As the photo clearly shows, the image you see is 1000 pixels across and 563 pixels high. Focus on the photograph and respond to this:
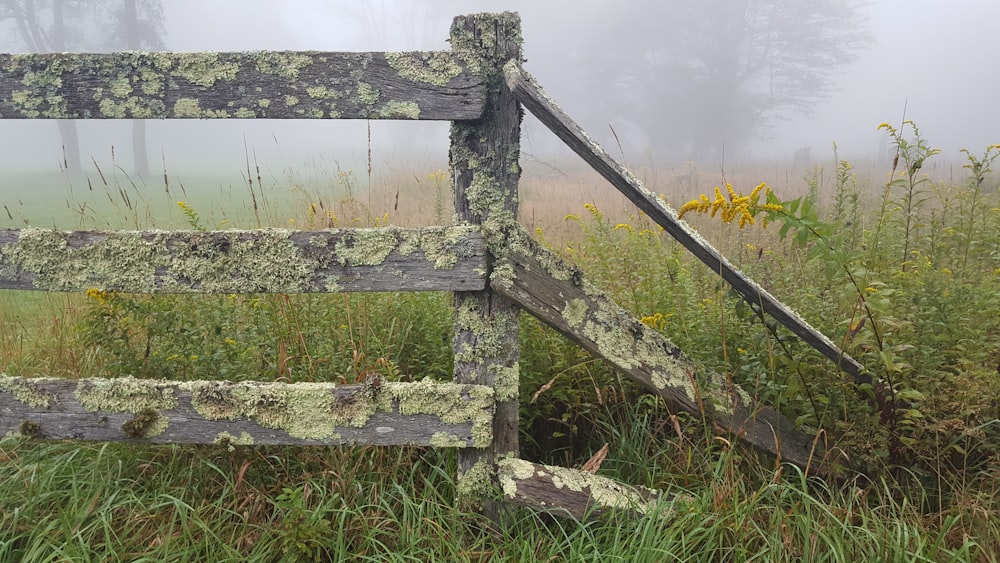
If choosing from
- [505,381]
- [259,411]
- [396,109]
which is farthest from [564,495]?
[396,109]

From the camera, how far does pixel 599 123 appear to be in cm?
4731

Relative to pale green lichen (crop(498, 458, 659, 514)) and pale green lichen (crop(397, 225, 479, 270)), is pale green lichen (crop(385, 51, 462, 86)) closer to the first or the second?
pale green lichen (crop(397, 225, 479, 270))

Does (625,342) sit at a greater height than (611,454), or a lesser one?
greater

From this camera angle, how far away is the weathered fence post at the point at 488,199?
2.09 meters

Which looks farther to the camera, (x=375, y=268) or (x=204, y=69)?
(x=375, y=268)

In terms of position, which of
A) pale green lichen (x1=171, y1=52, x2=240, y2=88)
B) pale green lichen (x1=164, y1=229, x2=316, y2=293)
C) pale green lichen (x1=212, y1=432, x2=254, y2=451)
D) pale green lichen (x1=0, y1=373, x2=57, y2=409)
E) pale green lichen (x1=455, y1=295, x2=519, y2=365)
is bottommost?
pale green lichen (x1=212, y1=432, x2=254, y2=451)

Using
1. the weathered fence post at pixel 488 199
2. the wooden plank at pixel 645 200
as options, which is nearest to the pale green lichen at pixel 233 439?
the weathered fence post at pixel 488 199

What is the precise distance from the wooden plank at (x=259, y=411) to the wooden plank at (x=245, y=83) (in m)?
1.06

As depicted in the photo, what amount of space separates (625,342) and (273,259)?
4.76ft

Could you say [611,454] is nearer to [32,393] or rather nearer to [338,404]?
[338,404]

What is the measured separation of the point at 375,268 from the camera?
2.14 m

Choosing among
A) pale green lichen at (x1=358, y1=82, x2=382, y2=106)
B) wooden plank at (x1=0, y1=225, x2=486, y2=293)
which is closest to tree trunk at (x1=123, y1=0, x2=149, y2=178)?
wooden plank at (x1=0, y1=225, x2=486, y2=293)

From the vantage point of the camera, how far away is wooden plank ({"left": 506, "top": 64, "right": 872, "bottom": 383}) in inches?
80.0

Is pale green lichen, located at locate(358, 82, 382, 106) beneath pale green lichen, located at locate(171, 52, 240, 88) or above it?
beneath
